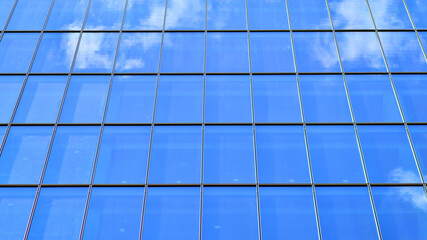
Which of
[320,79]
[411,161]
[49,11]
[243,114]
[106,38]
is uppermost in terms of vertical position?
[49,11]

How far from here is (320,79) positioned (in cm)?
1975

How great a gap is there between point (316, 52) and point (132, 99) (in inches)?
263

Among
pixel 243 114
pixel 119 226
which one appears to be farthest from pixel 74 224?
pixel 243 114

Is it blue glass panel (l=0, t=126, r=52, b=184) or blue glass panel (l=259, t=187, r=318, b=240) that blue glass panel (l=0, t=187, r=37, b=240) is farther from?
blue glass panel (l=259, t=187, r=318, b=240)

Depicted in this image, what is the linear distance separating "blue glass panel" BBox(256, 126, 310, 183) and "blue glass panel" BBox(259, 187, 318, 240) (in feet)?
1.28

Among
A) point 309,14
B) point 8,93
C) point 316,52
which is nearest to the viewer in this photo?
point 8,93

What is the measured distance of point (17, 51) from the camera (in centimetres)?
2075

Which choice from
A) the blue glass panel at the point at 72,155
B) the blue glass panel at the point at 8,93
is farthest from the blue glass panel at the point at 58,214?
the blue glass panel at the point at 8,93

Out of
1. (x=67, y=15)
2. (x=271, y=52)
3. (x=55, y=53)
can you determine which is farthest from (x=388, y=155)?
(x=67, y=15)

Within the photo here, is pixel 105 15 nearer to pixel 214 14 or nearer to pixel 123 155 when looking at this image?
pixel 214 14

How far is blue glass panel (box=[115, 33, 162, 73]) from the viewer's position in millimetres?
20266

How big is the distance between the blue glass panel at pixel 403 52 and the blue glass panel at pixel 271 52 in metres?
3.45

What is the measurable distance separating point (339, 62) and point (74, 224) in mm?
10418

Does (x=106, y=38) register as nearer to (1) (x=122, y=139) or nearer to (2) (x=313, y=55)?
(1) (x=122, y=139)
